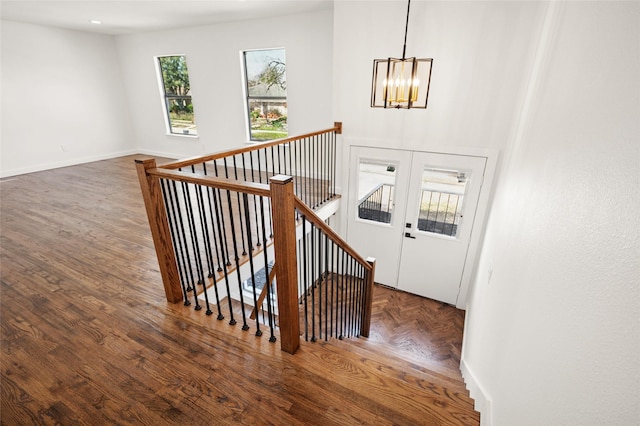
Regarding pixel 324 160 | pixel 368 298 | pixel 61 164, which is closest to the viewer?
pixel 368 298

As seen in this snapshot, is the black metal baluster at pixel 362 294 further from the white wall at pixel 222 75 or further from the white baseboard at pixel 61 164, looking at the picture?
the white baseboard at pixel 61 164

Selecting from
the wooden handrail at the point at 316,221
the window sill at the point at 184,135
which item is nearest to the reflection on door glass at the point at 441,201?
the wooden handrail at the point at 316,221

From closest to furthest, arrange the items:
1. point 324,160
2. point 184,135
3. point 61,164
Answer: point 324,160
point 61,164
point 184,135

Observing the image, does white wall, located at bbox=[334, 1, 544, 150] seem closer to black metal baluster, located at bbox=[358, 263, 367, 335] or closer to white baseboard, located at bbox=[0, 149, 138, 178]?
black metal baluster, located at bbox=[358, 263, 367, 335]

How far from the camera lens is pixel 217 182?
4.87 ft

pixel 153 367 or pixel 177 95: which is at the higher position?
pixel 177 95

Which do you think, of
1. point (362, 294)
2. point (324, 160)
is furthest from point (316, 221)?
point (324, 160)

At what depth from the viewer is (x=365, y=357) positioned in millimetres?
1823

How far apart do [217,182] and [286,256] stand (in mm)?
523

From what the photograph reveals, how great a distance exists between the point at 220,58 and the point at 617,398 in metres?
6.59

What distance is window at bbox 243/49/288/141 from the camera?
5266mm

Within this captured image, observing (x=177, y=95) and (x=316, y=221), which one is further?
(x=177, y=95)

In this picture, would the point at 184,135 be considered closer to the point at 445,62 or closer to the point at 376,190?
the point at 376,190

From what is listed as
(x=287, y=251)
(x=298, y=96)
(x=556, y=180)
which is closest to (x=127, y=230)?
(x=287, y=251)
